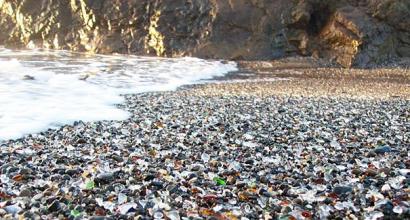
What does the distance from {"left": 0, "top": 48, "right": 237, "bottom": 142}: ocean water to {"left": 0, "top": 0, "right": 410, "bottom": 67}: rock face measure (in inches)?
73.9

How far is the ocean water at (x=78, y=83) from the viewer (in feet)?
23.7

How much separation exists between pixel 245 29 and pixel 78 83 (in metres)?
12.1

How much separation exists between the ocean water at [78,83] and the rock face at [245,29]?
188 cm

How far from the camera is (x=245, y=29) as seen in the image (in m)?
23.5

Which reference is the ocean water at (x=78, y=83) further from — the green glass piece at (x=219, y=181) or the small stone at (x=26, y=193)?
the green glass piece at (x=219, y=181)

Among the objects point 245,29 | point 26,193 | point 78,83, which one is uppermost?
point 245,29

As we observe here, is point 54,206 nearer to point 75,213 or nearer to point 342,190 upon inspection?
point 75,213

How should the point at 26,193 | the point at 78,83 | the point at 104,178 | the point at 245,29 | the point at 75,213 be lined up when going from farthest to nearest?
the point at 245,29
the point at 78,83
the point at 104,178
the point at 26,193
the point at 75,213

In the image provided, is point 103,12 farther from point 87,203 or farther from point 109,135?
point 87,203

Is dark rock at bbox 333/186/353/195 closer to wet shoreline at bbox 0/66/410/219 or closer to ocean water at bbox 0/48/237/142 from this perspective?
wet shoreline at bbox 0/66/410/219

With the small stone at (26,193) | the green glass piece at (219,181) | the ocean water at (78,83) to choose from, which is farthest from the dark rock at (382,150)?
the ocean water at (78,83)

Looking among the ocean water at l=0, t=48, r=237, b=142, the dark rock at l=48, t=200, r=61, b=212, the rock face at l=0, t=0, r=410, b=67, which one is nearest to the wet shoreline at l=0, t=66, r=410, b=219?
the dark rock at l=48, t=200, r=61, b=212

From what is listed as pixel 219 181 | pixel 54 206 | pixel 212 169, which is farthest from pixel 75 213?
pixel 212 169

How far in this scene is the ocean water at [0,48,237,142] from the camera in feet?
23.7
